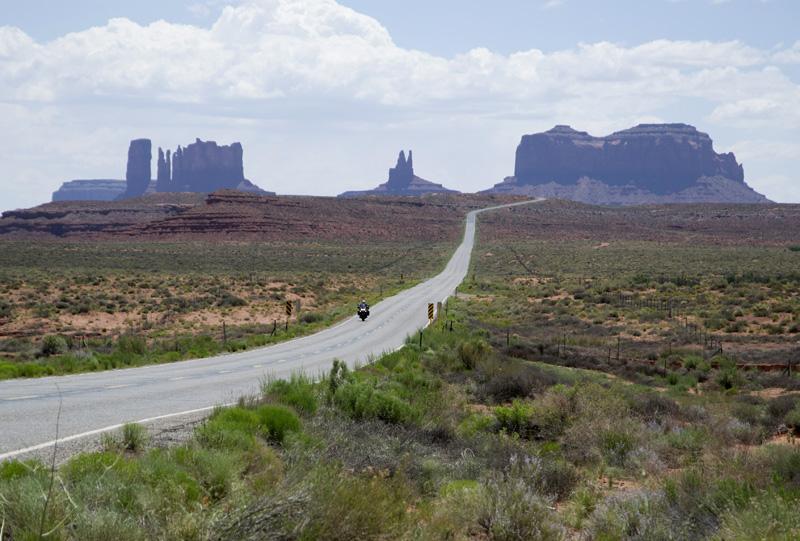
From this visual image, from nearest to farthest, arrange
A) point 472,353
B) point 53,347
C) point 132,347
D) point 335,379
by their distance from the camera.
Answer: point 335,379
point 472,353
point 132,347
point 53,347

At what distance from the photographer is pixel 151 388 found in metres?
15.8

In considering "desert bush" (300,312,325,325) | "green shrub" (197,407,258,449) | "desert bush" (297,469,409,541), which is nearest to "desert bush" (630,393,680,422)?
"green shrub" (197,407,258,449)

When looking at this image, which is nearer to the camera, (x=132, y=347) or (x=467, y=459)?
(x=467, y=459)

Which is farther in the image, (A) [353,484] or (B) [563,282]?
(B) [563,282]

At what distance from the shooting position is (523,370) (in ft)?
62.8

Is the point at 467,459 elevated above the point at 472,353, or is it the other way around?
the point at 467,459

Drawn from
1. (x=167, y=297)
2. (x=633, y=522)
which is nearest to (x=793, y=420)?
(x=633, y=522)

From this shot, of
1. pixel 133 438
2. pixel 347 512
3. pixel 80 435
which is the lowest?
pixel 80 435

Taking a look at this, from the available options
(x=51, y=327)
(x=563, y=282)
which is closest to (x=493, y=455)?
(x=51, y=327)

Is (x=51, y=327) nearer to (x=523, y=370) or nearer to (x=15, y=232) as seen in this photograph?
(x=523, y=370)

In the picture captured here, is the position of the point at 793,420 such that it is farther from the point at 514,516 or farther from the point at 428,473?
the point at 514,516

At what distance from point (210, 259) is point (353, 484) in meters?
78.8

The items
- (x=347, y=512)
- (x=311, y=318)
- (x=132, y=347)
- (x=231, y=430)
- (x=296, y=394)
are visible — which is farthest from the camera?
(x=311, y=318)

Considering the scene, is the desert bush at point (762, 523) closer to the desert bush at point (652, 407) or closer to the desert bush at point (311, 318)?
the desert bush at point (652, 407)
